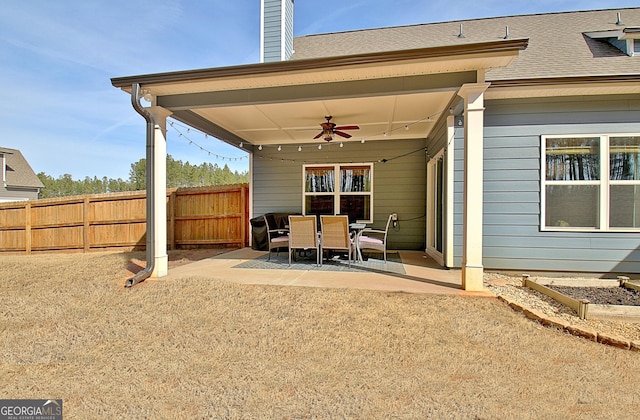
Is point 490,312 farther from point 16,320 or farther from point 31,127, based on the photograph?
point 31,127

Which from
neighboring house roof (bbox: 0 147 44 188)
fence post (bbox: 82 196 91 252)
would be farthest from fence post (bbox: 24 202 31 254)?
neighboring house roof (bbox: 0 147 44 188)

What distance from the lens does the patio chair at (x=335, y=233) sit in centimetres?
495

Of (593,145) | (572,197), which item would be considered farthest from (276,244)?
(593,145)

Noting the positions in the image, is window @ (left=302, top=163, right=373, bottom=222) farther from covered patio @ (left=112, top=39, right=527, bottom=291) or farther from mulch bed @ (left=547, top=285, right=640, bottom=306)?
mulch bed @ (left=547, top=285, right=640, bottom=306)

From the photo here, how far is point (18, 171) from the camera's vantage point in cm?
1659

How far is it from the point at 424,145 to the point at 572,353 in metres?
5.57

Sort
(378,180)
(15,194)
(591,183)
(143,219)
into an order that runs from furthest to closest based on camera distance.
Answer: (15,194), (143,219), (378,180), (591,183)

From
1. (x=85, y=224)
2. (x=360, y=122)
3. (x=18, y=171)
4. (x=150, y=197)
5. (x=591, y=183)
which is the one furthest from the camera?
(x=18, y=171)

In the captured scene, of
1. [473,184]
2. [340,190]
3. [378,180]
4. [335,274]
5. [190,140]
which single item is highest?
[190,140]

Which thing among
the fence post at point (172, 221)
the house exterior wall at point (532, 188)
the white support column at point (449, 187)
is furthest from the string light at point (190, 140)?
the house exterior wall at point (532, 188)

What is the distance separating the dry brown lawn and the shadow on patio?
1.29ft

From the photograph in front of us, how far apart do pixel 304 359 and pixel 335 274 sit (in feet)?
7.87

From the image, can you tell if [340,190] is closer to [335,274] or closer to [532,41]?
[335,274]

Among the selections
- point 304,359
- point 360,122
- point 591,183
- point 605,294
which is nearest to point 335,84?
point 360,122
